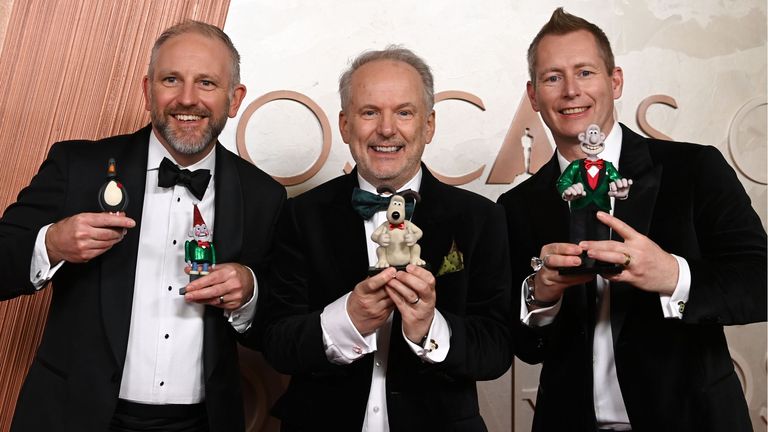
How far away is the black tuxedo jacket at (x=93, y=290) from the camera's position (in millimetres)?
2385

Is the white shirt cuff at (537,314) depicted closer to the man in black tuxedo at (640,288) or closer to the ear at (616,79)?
the man in black tuxedo at (640,288)

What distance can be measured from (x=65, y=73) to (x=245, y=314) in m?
1.75

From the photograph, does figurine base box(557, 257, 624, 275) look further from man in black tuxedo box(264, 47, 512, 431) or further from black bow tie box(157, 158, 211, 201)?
black bow tie box(157, 158, 211, 201)

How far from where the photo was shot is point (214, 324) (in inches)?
101

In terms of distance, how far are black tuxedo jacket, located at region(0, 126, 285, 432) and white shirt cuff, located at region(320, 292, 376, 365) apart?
51 cm

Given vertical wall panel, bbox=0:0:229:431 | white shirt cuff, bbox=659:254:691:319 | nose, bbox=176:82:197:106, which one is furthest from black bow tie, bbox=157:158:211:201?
white shirt cuff, bbox=659:254:691:319

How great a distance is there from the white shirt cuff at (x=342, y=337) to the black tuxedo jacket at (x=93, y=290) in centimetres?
51

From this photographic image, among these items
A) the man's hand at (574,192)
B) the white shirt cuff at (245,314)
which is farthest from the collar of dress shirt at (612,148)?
the white shirt cuff at (245,314)

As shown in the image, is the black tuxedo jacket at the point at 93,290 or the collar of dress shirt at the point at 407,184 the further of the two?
the collar of dress shirt at the point at 407,184

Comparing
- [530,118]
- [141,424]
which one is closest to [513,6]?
[530,118]

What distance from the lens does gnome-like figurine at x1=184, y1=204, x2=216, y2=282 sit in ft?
7.63

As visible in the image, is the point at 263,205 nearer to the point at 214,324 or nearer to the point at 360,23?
the point at 214,324

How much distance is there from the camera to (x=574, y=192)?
2100mm

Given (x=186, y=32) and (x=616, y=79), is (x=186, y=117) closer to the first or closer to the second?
(x=186, y=32)
